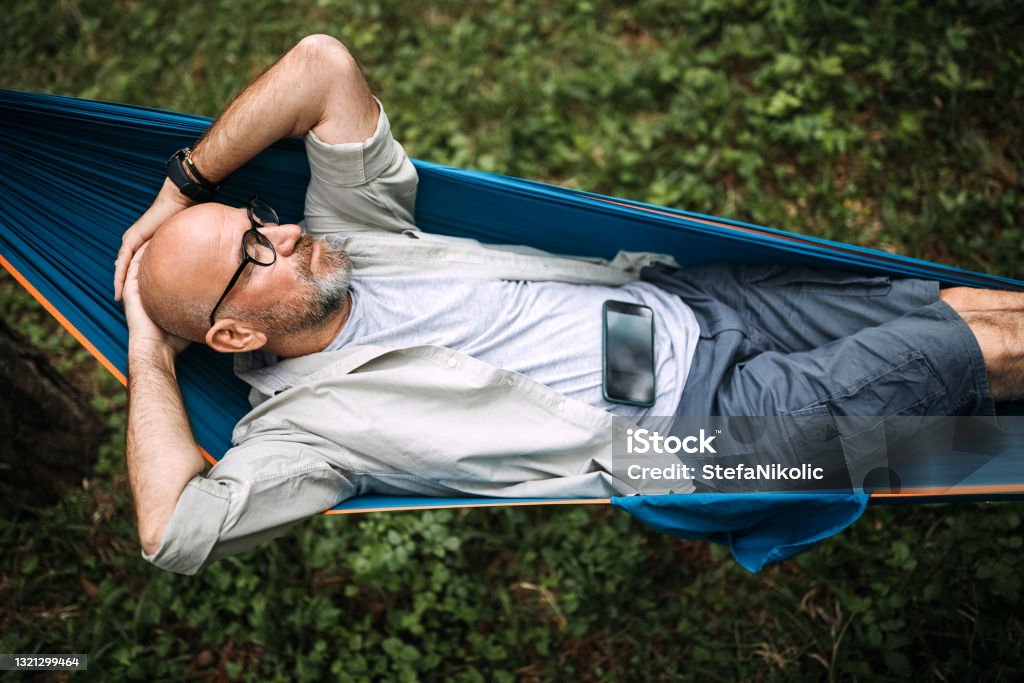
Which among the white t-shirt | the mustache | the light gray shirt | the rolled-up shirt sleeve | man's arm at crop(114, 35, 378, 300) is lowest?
the rolled-up shirt sleeve

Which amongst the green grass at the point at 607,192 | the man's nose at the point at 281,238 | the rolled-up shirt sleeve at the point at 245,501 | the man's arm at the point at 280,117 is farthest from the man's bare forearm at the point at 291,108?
the green grass at the point at 607,192

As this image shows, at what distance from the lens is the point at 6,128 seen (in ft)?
5.85

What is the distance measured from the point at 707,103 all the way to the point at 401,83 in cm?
138

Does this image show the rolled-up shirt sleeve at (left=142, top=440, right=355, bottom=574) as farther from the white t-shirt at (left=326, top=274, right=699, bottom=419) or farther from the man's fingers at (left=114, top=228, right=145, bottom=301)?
the man's fingers at (left=114, top=228, right=145, bottom=301)

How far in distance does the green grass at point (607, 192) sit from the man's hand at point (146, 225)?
97 cm

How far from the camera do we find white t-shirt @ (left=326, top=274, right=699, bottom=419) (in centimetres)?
196

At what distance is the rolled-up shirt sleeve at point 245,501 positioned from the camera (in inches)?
60.9

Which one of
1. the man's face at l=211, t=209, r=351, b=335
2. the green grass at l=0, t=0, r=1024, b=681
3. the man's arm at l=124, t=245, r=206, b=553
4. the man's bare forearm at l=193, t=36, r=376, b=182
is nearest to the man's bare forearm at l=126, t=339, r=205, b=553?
the man's arm at l=124, t=245, r=206, b=553

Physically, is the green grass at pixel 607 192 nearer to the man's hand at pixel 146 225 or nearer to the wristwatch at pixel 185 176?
the man's hand at pixel 146 225

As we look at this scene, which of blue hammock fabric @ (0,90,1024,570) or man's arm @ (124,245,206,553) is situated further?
blue hammock fabric @ (0,90,1024,570)

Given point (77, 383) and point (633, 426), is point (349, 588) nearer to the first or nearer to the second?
point (633, 426)

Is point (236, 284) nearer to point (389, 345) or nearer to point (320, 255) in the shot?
point (320, 255)

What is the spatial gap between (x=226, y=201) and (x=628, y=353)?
47.9 inches

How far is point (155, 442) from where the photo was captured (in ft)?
5.50
